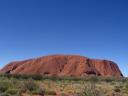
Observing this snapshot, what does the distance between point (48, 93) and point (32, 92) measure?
1.32 metres

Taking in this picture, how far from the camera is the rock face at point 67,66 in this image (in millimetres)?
139875

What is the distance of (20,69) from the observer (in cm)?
15062

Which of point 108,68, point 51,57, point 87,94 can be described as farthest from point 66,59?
point 87,94

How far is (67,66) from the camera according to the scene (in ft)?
477

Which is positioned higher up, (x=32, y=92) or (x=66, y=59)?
(x=66, y=59)

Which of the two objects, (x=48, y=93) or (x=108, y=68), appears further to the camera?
(x=108, y=68)

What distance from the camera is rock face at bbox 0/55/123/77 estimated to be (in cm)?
13988

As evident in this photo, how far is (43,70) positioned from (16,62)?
27.4 m

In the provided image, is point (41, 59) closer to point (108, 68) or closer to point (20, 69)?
point (20, 69)

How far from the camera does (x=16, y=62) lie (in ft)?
542

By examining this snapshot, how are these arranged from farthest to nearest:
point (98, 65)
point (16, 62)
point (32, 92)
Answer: point (16, 62), point (98, 65), point (32, 92)

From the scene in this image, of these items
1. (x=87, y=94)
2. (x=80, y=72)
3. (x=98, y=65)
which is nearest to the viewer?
(x=87, y=94)

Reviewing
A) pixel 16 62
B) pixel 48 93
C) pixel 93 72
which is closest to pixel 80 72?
pixel 93 72

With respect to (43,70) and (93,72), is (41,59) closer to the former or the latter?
(43,70)
